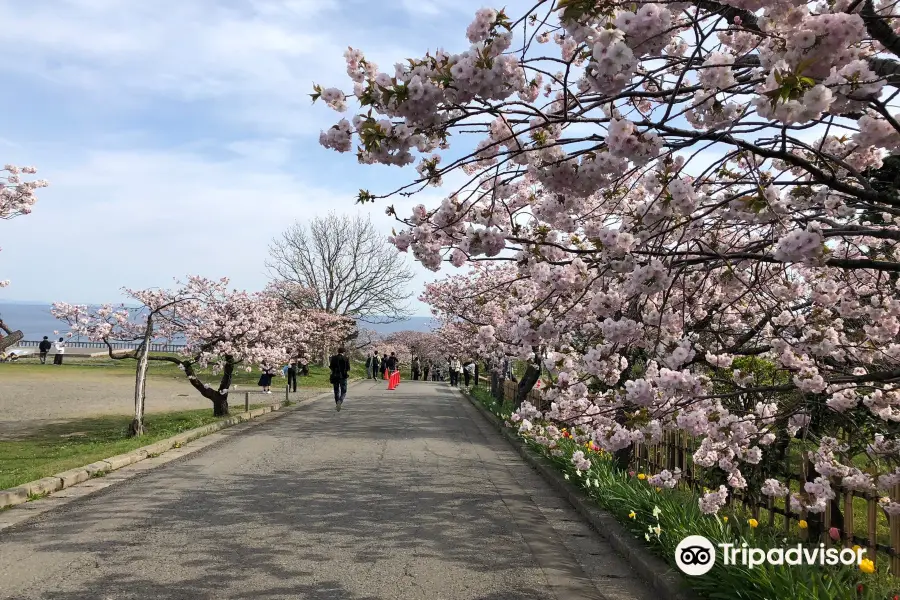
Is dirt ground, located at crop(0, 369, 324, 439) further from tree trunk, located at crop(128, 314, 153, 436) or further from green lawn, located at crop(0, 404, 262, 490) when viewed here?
tree trunk, located at crop(128, 314, 153, 436)

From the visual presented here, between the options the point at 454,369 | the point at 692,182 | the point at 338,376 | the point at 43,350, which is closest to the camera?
the point at 692,182

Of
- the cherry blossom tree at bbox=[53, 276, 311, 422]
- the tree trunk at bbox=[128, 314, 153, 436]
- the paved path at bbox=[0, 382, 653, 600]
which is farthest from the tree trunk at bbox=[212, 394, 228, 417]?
the paved path at bbox=[0, 382, 653, 600]

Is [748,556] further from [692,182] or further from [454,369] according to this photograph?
[454,369]

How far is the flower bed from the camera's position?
3961 millimetres

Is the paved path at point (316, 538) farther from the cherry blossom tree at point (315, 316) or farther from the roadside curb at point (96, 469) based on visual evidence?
the cherry blossom tree at point (315, 316)

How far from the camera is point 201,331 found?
1603 centimetres

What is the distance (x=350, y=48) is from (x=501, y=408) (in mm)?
15609

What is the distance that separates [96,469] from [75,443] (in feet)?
14.3

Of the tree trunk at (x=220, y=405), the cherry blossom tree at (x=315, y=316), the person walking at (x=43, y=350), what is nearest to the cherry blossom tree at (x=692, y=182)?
the tree trunk at (x=220, y=405)

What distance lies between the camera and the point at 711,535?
516cm

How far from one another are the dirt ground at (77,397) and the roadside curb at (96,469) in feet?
12.9

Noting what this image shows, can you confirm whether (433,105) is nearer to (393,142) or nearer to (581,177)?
(393,142)

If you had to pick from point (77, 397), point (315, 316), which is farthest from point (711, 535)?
point (315, 316)

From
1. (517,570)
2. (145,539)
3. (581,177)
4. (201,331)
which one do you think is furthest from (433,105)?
(201,331)
